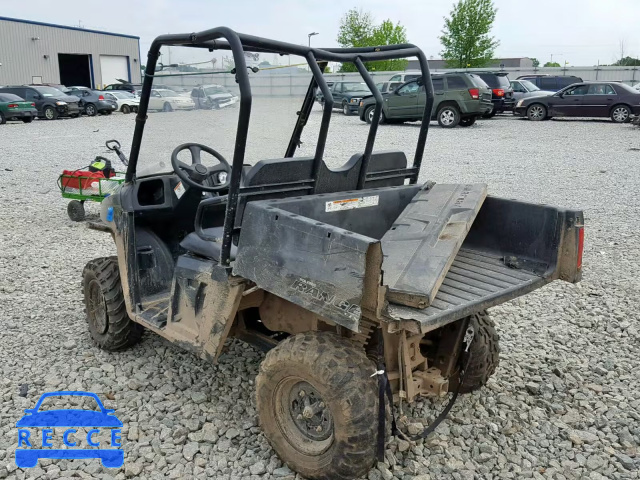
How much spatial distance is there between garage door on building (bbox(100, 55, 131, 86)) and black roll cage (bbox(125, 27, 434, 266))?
158ft

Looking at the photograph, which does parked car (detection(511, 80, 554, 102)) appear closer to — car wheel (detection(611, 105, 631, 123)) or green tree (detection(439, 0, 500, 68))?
car wheel (detection(611, 105, 631, 123))

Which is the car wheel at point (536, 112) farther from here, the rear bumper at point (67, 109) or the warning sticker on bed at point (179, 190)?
the warning sticker on bed at point (179, 190)

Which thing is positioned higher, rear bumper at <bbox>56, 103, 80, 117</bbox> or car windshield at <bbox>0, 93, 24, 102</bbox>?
car windshield at <bbox>0, 93, 24, 102</bbox>

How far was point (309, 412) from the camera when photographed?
9.48ft

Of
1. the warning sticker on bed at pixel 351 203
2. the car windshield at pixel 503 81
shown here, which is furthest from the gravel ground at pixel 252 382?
the car windshield at pixel 503 81

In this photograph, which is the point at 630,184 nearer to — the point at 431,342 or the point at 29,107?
the point at 431,342

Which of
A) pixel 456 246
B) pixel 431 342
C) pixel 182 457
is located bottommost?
pixel 182 457

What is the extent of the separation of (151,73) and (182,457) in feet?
7.11

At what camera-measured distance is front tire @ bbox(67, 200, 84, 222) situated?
8.30m

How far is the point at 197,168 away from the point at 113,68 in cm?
5055

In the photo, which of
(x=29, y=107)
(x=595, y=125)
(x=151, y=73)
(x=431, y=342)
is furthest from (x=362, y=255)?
(x=29, y=107)

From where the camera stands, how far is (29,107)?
75.8 feet

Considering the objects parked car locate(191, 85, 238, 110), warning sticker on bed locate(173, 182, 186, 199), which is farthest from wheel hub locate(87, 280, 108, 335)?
parked car locate(191, 85, 238, 110)

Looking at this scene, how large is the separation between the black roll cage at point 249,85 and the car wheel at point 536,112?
62.5 ft
